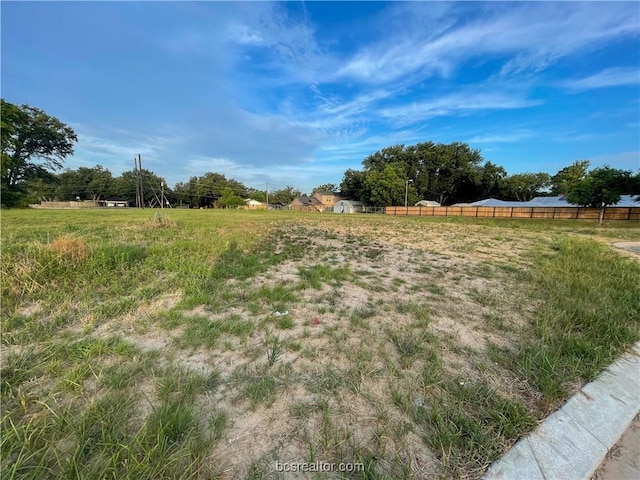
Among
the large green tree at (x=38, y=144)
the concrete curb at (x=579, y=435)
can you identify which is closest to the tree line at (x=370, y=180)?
the large green tree at (x=38, y=144)

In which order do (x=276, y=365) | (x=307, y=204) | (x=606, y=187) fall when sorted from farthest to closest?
1. (x=307, y=204)
2. (x=606, y=187)
3. (x=276, y=365)

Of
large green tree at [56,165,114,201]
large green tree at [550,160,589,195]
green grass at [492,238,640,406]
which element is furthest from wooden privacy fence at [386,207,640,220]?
large green tree at [56,165,114,201]

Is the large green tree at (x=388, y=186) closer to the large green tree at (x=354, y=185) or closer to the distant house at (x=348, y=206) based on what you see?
the large green tree at (x=354, y=185)

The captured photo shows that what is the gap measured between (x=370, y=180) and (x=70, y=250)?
43025 millimetres

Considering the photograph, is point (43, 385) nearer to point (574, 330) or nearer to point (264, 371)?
point (264, 371)

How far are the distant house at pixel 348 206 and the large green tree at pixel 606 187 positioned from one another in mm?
33822

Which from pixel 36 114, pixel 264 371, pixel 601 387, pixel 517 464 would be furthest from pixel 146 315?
pixel 36 114

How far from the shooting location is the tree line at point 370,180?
17.6 meters

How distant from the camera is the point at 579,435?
1518 mm

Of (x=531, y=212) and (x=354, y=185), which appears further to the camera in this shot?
(x=354, y=185)

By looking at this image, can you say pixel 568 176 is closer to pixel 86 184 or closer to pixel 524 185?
pixel 524 185

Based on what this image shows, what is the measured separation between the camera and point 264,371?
6.26 ft

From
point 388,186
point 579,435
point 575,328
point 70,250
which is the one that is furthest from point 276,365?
point 388,186

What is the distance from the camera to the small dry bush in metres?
3.69
